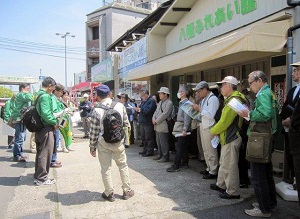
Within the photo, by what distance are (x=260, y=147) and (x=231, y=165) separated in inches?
31.6

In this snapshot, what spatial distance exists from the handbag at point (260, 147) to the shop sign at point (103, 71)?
13841mm

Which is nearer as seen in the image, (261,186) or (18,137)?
(261,186)

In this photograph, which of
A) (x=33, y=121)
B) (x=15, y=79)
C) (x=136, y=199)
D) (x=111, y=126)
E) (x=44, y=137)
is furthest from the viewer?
(x=15, y=79)

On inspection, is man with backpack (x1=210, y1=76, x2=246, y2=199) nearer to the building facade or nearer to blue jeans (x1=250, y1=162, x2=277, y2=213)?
blue jeans (x1=250, y1=162, x2=277, y2=213)

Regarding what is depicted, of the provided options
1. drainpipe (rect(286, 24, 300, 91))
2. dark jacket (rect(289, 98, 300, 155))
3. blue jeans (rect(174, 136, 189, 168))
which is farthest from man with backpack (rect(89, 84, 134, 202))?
drainpipe (rect(286, 24, 300, 91))

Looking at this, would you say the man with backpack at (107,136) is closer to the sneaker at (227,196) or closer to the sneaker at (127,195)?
the sneaker at (127,195)

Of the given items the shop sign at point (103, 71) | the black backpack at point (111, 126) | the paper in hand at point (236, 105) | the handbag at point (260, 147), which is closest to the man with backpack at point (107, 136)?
the black backpack at point (111, 126)

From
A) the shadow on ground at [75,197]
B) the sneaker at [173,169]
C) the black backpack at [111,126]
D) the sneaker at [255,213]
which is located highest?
the black backpack at [111,126]

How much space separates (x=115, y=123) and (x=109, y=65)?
13304mm

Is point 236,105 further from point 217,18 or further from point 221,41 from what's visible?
point 217,18

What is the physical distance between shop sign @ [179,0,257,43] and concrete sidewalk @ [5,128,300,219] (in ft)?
11.9

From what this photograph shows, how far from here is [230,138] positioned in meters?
4.27

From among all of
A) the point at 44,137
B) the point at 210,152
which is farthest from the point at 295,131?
the point at 44,137

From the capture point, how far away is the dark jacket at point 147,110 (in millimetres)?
7406
